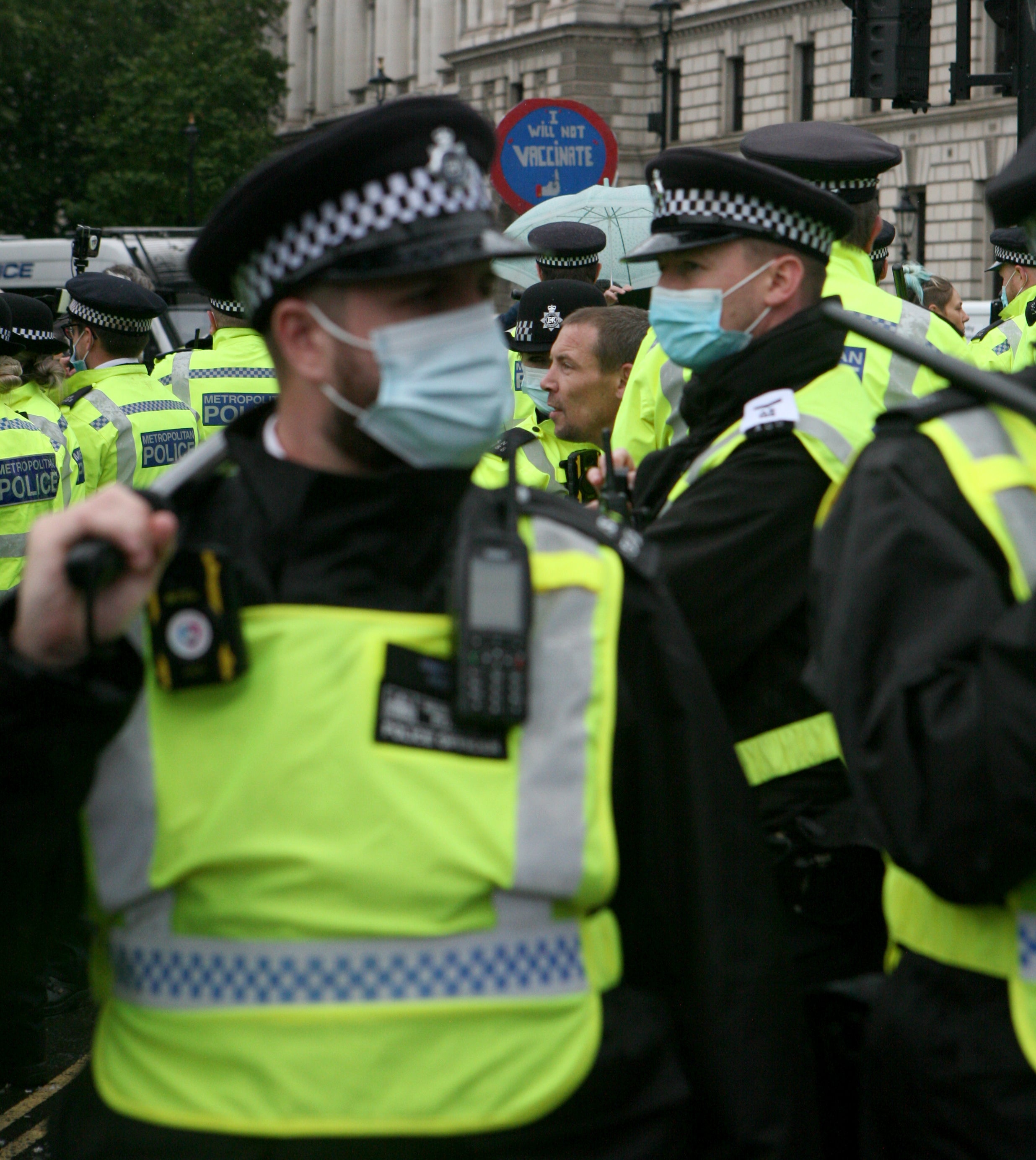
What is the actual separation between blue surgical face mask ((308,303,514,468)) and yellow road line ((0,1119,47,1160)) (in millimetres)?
3160

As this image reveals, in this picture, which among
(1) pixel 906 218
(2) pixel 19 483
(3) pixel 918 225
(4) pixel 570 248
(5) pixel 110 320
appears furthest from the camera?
(3) pixel 918 225

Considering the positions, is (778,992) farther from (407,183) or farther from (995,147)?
(995,147)

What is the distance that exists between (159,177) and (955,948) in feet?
145

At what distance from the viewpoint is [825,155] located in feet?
16.5

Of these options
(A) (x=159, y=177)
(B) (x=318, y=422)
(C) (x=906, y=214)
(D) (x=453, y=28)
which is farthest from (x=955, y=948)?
(D) (x=453, y=28)

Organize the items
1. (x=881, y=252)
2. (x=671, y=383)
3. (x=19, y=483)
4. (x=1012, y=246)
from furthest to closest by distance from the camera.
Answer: (x=1012, y=246), (x=881, y=252), (x=19, y=483), (x=671, y=383)

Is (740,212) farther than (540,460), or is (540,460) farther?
(540,460)

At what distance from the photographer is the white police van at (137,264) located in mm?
25219

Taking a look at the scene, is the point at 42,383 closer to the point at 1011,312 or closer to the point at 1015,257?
the point at 1011,312

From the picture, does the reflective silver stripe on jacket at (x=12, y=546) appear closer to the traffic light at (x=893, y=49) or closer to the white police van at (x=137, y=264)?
the traffic light at (x=893, y=49)

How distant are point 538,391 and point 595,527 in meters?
4.62

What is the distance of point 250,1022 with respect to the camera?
6.40 ft

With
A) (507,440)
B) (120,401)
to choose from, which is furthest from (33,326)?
(507,440)

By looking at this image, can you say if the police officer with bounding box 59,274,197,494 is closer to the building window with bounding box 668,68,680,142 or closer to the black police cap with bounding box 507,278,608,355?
the black police cap with bounding box 507,278,608,355
